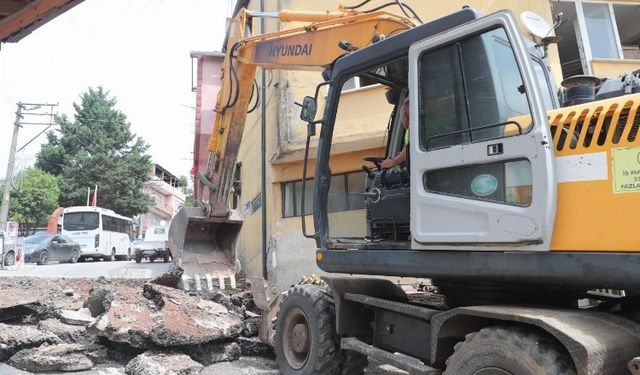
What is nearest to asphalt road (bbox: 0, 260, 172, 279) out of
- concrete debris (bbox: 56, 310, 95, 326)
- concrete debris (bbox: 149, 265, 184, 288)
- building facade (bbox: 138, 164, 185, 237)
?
concrete debris (bbox: 149, 265, 184, 288)

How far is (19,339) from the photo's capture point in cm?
580

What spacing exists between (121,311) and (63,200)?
39528 mm

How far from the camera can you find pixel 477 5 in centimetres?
1082

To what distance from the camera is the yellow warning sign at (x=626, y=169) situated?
2635mm

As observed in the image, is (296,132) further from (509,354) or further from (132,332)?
(509,354)

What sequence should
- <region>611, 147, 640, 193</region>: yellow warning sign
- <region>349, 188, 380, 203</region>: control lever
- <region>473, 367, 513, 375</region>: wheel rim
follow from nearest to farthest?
1. <region>611, 147, 640, 193</region>: yellow warning sign
2. <region>473, 367, 513, 375</region>: wheel rim
3. <region>349, 188, 380, 203</region>: control lever

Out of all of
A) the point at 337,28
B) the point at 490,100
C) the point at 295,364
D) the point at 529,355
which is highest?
the point at 337,28

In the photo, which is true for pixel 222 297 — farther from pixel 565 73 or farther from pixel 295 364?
pixel 565 73

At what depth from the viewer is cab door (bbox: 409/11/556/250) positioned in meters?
3.02

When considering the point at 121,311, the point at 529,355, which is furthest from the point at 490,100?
the point at 121,311

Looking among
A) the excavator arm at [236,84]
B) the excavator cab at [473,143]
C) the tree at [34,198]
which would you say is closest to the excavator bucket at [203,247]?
the excavator arm at [236,84]

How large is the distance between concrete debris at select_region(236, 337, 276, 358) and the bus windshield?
83.3 ft

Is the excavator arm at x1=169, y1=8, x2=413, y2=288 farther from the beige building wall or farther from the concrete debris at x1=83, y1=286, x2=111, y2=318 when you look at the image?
the concrete debris at x1=83, y1=286, x2=111, y2=318

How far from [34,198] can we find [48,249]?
18403mm
